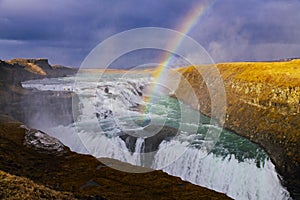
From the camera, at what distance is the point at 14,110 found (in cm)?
4609

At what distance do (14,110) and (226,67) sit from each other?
149 ft

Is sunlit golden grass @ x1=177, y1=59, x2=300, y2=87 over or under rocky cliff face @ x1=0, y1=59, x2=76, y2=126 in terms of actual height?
over

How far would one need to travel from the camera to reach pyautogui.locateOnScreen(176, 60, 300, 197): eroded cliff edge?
3341 cm

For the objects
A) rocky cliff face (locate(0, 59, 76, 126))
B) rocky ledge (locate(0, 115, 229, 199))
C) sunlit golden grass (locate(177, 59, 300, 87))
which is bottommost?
rocky ledge (locate(0, 115, 229, 199))

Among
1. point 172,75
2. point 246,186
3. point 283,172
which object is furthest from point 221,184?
point 172,75

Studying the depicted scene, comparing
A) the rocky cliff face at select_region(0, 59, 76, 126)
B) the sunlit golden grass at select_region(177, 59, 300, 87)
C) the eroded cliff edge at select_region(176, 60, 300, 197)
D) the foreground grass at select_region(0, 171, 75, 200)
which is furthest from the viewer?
the rocky cliff face at select_region(0, 59, 76, 126)

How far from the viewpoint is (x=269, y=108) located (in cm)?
4372

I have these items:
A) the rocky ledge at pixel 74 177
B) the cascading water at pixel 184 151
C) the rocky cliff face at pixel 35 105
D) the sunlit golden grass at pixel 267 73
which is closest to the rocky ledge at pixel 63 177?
the rocky ledge at pixel 74 177

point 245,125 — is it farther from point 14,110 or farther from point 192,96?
point 14,110

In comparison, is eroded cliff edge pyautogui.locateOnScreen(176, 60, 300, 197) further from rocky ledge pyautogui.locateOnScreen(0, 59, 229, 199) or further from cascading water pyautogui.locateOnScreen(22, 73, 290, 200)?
rocky ledge pyautogui.locateOnScreen(0, 59, 229, 199)

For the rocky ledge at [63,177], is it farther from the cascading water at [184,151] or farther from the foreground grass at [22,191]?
the cascading water at [184,151]

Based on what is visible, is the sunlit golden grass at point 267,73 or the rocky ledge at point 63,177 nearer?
the rocky ledge at point 63,177

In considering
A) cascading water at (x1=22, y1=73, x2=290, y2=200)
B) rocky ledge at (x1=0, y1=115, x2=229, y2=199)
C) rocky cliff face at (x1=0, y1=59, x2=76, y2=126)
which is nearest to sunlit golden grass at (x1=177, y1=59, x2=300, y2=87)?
cascading water at (x1=22, y1=73, x2=290, y2=200)

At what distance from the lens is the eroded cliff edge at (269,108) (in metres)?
33.4
